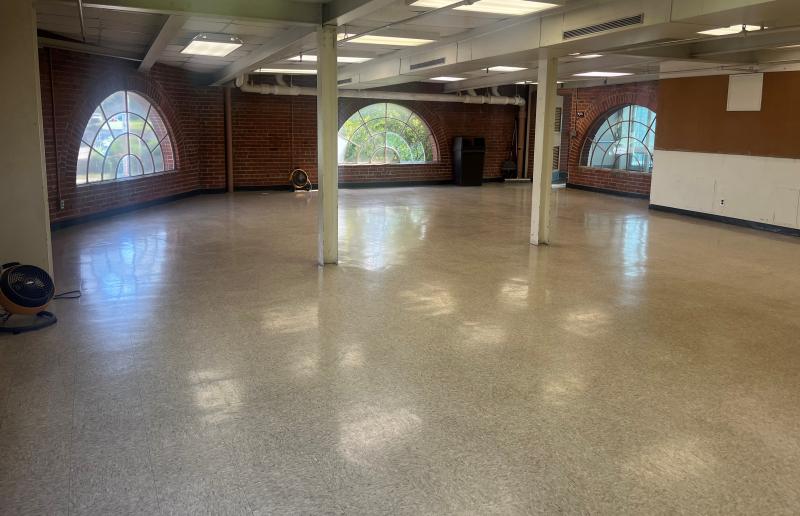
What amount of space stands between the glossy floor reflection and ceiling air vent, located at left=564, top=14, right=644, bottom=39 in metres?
2.43

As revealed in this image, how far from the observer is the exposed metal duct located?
45.2 ft

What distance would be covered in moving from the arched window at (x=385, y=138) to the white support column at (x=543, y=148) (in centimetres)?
802

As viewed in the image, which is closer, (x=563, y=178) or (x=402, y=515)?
(x=402, y=515)

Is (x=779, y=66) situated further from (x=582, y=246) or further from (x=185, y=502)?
(x=185, y=502)

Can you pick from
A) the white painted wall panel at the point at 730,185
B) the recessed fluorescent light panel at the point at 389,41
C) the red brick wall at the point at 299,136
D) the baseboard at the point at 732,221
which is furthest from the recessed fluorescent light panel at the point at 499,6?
the red brick wall at the point at 299,136

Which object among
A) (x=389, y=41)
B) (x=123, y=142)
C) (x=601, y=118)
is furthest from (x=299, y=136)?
(x=601, y=118)

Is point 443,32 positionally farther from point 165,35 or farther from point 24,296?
point 24,296

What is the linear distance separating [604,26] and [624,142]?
30.8 feet

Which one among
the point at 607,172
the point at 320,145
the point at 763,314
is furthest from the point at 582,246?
the point at 607,172

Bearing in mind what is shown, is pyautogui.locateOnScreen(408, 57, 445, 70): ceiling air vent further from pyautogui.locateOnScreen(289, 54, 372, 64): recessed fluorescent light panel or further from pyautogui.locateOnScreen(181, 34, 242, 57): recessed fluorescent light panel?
pyautogui.locateOnScreen(181, 34, 242, 57): recessed fluorescent light panel

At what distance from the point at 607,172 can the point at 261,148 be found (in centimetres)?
792

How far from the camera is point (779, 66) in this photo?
9836 millimetres

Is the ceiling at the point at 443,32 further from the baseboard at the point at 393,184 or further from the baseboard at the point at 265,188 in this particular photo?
the baseboard at the point at 393,184

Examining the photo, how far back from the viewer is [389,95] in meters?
15.7
